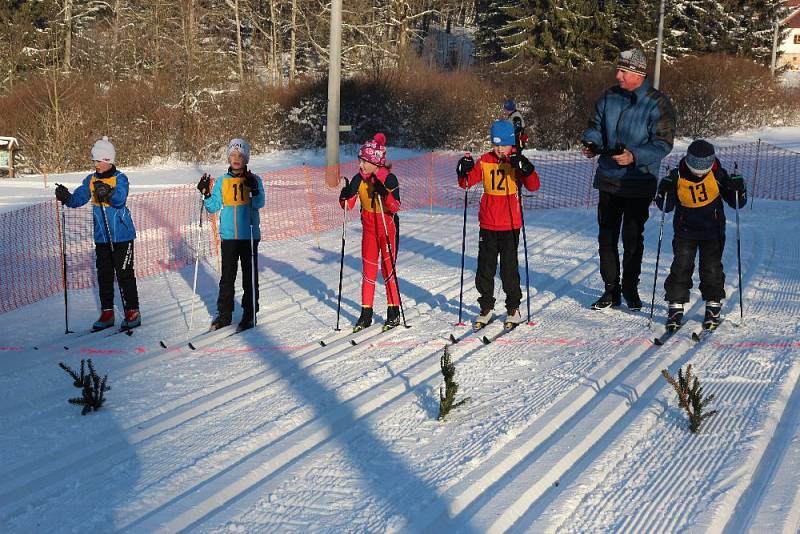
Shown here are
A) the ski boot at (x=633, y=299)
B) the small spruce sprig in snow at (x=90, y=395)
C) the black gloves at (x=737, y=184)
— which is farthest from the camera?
the ski boot at (x=633, y=299)

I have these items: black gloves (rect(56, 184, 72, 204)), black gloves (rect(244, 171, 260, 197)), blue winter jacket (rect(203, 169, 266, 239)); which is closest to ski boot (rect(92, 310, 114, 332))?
black gloves (rect(56, 184, 72, 204))

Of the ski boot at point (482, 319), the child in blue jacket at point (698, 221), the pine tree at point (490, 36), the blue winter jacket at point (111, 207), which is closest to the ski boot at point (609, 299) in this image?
the child in blue jacket at point (698, 221)

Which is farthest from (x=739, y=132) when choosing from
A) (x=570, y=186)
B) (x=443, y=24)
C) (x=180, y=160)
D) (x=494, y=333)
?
(x=443, y=24)

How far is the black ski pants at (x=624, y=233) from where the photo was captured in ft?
24.4

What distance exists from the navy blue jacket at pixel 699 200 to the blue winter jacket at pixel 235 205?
3514 mm

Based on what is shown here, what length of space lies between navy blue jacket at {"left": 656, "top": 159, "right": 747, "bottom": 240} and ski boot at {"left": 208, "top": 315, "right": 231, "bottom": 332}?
393cm

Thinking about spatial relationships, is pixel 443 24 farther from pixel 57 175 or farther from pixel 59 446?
pixel 59 446

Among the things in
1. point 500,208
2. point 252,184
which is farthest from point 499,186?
point 252,184

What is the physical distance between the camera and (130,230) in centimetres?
782

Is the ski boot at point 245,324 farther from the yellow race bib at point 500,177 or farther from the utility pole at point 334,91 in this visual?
the utility pole at point 334,91

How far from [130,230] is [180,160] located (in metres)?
19.5

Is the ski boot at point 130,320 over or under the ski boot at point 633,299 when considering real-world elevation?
under

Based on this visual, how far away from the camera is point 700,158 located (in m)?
6.70

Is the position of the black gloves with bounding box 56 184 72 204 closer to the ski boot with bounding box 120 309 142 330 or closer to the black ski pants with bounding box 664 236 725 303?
the ski boot with bounding box 120 309 142 330
